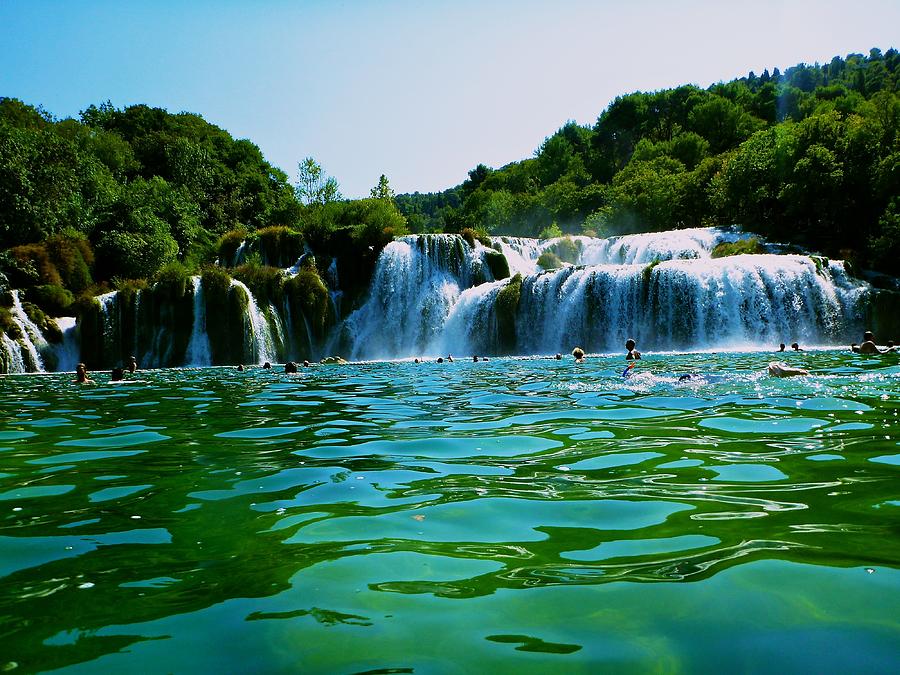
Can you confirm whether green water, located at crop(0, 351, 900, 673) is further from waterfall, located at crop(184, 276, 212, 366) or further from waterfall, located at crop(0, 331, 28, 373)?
waterfall, located at crop(184, 276, 212, 366)

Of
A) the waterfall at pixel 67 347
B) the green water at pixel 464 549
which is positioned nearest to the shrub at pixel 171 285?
the waterfall at pixel 67 347

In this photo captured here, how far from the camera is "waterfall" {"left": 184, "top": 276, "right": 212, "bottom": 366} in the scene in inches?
1072

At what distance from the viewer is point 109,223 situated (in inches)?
1350

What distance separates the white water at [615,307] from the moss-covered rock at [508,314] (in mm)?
238

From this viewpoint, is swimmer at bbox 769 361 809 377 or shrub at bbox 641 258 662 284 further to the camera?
shrub at bbox 641 258 662 284

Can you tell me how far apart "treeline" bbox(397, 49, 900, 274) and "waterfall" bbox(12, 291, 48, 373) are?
36.4 metres

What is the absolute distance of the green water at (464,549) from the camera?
1909 millimetres

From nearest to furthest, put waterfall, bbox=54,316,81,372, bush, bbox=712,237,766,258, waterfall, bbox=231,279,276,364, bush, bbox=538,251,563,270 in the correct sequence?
1. waterfall, bbox=54,316,81,372
2. waterfall, bbox=231,279,276,364
3. bush, bbox=712,237,766,258
4. bush, bbox=538,251,563,270

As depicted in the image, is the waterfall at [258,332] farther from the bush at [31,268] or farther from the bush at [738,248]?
the bush at [738,248]

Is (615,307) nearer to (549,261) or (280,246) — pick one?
(549,261)

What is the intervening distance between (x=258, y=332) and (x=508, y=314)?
37.3 ft

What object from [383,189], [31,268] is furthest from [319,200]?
[31,268]

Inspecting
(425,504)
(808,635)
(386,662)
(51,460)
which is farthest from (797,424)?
(51,460)

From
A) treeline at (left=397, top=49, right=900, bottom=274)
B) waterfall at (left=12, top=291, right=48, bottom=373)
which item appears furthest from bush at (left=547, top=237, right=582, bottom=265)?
waterfall at (left=12, top=291, right=48, bottom=373)
